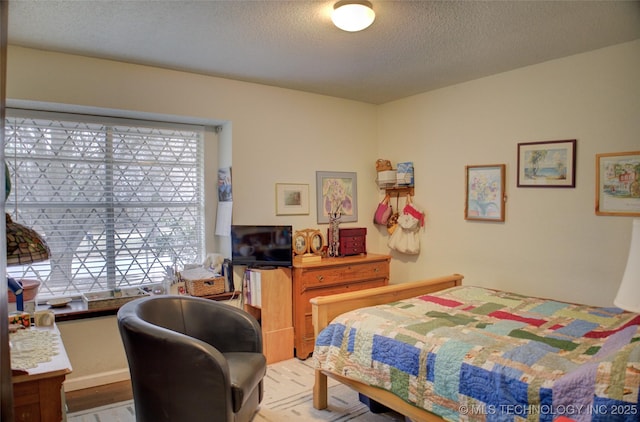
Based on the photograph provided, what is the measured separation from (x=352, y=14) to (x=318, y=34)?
0.45 meters

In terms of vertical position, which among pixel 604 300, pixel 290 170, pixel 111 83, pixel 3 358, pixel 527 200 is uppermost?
pixel 111 83

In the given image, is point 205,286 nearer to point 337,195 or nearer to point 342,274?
point 342,274

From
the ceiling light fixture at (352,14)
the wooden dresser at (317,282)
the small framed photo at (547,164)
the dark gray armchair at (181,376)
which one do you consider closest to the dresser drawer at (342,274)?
the wooden dresser at (317,282)

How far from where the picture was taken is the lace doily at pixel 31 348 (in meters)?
1.72

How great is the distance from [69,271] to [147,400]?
1630 mm

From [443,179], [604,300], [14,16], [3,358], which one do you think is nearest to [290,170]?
[443,179]

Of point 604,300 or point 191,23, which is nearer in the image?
point 191,23

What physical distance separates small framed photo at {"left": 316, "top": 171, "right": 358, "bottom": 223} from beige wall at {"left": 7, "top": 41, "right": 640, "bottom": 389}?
0.29ft

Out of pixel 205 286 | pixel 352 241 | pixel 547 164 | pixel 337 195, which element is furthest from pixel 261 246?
pixel 547 164

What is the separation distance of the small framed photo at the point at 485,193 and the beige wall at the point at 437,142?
0.07m

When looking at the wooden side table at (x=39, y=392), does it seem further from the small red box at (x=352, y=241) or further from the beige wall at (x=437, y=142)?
the small red box at (x=352, y=241)

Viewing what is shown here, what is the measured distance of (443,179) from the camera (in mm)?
3965

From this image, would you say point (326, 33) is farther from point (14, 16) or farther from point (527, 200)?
point (527, 200)

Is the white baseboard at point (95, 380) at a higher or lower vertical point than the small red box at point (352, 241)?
lower
